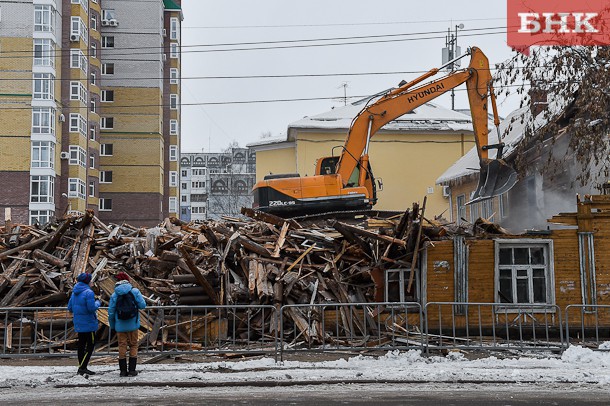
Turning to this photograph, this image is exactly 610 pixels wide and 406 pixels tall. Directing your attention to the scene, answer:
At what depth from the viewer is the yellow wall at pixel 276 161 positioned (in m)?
47.6

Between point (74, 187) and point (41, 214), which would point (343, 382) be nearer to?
point (41, 214)

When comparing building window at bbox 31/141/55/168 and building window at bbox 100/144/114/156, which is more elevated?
building window at bbox 100/144/114/156

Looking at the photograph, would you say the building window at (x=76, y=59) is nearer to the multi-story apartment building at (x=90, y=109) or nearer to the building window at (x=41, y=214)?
the multi-story apartment building at (x=90, y=109)

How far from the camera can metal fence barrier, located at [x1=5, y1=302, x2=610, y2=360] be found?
14.7 metres

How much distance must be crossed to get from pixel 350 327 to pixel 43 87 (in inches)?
1915

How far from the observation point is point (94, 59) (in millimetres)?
67000

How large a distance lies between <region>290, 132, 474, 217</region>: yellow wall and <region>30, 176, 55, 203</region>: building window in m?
21.7

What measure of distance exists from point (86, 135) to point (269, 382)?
185 feet

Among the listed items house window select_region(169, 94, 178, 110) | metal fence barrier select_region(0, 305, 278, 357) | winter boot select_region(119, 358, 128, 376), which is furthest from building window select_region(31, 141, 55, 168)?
winter boot select_region(119, 358, 128, 376)

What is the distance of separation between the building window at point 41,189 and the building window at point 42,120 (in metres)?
3.58

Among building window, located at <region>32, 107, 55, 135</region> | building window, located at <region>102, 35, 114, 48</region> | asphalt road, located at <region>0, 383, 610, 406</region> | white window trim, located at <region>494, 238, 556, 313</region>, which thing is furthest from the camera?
building window, located at <region>102, 35, 114, 48</region>

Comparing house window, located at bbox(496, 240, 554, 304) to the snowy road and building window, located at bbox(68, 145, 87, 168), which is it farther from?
building window, located at bbox(68, 145, 87, 168)
